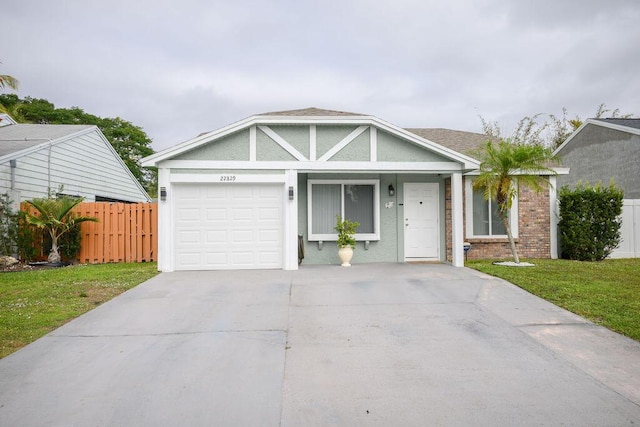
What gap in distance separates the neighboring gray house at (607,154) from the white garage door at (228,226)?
12766 mm

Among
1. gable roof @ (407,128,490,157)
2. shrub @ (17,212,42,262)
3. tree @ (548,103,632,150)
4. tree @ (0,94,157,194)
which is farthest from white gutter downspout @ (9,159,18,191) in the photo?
tree @ (548,103,632,150)

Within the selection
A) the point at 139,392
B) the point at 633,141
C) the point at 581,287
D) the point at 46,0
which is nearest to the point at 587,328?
the point at 581,287

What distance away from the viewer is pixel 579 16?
14.0 m

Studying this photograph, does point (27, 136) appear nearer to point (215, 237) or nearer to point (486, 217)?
point (215, 237)

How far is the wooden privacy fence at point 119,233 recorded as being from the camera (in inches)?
487

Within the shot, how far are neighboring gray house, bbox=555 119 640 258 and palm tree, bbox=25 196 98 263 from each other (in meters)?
18.2

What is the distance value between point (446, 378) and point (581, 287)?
17.1 ft

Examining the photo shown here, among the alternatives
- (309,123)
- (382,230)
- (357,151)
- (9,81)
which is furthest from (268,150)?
(9,81)

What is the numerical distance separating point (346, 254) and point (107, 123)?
3337 centimetres

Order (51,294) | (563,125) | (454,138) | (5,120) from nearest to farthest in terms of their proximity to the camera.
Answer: (51,294)
(454,138)
(5,120)
(563,125)

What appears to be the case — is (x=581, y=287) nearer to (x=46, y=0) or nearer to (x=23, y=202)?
(x=23, y=202)

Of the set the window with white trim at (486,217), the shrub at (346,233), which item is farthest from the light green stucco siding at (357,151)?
the window with white trim at (486,217)

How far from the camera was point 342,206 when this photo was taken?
1132 cm

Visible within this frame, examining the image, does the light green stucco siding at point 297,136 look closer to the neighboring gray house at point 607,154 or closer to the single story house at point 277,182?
the single story house at point 277,182
